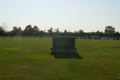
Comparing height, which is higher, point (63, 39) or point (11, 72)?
point (63, 39)

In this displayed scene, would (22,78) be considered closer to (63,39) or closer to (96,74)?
(96,74)

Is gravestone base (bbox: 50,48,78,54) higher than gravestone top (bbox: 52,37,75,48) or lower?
lower

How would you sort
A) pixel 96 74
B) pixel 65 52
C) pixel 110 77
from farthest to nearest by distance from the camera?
pixel 65 52 < pixel 96 74 < pixel 110 77

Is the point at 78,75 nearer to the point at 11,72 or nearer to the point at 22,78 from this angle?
the point at 22,78

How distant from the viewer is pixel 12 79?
492 centimetres

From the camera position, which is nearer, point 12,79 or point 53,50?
point 12,79

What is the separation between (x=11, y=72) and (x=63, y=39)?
698cm

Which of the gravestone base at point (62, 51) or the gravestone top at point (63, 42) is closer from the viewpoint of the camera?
the gravestone base at point (62, 51)

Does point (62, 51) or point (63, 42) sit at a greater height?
point (63, 42)

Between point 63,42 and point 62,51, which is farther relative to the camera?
point 63,42

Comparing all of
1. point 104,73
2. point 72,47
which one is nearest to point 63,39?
point 72,47

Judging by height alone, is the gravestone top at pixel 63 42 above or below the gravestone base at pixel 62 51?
above

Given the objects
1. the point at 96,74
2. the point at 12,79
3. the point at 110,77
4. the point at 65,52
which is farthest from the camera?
the point at 65,52

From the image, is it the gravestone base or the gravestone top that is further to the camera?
the gravestone top
